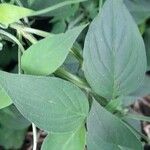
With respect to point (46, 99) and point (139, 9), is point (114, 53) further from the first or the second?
point (139, 9)

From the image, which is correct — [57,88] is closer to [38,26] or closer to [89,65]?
[89,65]

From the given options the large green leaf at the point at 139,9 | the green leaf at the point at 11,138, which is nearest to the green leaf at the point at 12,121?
the green leaf at the point at 11,138

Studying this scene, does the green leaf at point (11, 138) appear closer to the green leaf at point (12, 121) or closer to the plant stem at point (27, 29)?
the green leaf at point (12, 121)

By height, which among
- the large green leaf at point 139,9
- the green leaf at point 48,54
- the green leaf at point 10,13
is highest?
the green leaf at point 10,13

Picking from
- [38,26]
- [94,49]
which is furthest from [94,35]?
[38,26]

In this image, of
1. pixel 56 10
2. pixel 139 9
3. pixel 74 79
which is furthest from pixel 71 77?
pixel 139 9

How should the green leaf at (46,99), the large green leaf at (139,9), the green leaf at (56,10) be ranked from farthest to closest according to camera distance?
the large green leaf at (139,9), the green leaf at (56,10), the green leaf at (46,99)
